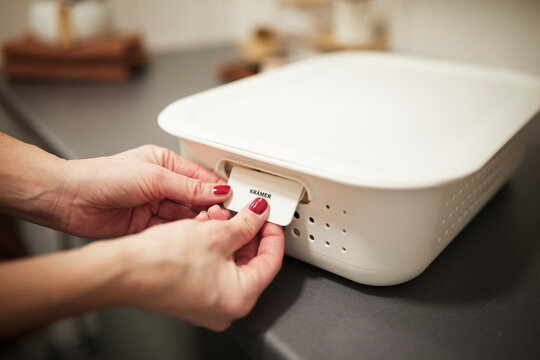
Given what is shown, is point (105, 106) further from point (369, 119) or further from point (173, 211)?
point (369, 119)

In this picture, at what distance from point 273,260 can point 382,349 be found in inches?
4.8

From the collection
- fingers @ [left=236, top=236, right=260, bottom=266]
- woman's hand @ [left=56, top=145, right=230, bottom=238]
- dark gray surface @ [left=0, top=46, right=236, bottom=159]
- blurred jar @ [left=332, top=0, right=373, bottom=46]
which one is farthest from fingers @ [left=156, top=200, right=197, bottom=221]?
blurred jar @ [left=332, top=0, right=373, bottom=46]

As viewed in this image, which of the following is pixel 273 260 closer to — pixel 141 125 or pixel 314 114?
pixel 314 114

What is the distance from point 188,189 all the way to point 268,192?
9 centimetres

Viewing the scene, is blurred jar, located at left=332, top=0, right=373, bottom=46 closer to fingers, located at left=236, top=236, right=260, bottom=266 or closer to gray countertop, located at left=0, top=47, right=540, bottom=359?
gray countertop, located at left=0, top=47, right=540, bottom=359

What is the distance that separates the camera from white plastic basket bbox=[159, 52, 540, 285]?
1.20 feet

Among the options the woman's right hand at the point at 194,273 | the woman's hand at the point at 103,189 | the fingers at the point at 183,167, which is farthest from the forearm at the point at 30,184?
the woman's right hand at the point at 194,273

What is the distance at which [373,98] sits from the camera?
1.94 ft

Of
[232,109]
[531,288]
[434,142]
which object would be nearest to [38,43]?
[232,109]

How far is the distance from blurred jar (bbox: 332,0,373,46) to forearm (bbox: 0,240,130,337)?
35.4 inches

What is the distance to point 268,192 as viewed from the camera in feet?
1.41

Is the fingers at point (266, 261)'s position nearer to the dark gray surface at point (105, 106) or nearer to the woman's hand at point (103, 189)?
the woman's hand at point (103, 189)

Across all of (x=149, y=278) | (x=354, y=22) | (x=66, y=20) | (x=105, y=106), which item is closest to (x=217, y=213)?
(x=149, y=278)

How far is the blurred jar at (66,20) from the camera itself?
1.08 m
